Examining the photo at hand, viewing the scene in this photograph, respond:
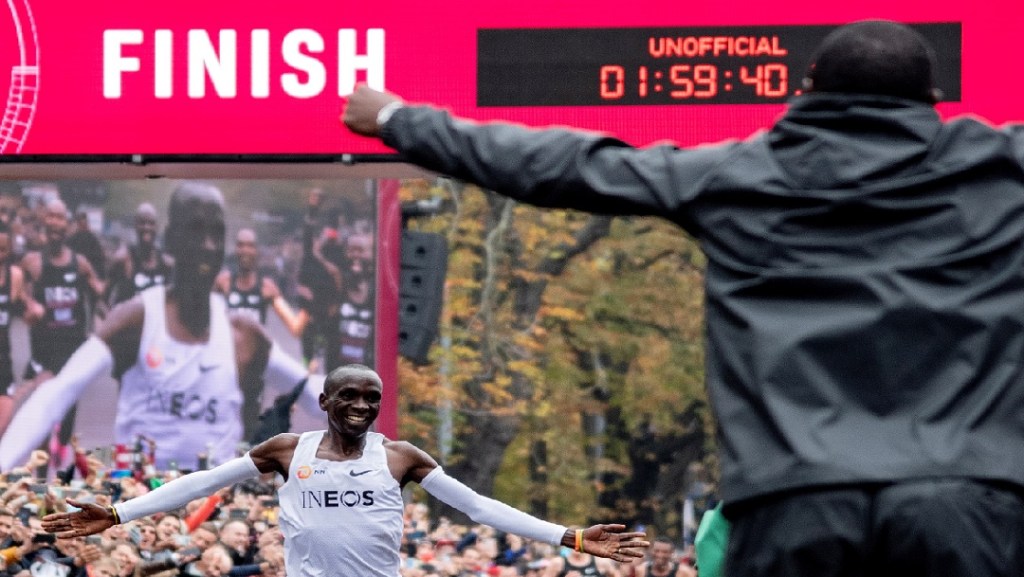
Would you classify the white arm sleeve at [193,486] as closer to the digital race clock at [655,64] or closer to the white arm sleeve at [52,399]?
the digital race clock at [655,64]

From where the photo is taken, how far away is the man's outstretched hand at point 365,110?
12.3 feet

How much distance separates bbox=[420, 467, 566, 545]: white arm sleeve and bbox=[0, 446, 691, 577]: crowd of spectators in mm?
3220

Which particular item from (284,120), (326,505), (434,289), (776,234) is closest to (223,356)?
(434,289)

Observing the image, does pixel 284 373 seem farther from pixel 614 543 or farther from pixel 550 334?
pixel 614 543

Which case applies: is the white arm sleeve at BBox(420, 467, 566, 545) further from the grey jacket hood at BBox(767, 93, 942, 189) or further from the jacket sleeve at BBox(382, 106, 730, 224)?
the grey jacket hood at BBox(767, 93, 942, 189)

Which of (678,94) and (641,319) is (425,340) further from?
(641,319)

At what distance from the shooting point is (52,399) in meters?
29.8

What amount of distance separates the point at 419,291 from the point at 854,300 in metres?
17.4

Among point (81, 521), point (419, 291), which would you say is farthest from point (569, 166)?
point (419, 291)

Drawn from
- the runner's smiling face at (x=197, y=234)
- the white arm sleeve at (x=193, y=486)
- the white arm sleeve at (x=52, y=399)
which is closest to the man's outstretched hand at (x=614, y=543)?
the white arm sleeve at (x=193, y=486)

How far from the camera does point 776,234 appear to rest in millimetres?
3373

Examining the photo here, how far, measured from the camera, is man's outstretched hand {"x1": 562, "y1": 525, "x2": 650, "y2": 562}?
25.6 ft

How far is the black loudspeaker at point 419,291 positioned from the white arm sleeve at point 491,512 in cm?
1050

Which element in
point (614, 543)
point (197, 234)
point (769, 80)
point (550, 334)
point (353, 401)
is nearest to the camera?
point (614, 543)
